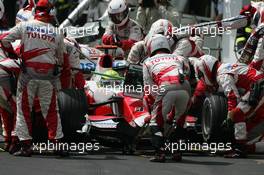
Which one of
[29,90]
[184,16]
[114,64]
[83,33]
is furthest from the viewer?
[184,16]

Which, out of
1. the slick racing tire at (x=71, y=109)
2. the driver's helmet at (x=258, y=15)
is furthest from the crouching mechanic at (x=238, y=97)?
the slick racing tire at (x=71, y=109)

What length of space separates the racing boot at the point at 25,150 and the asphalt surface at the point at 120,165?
100 millimetres

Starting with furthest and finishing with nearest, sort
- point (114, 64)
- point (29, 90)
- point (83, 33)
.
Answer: point (83, 33) < point (114, 64) < point (29, 90)

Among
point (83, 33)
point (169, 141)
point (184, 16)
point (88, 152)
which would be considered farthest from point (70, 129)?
point (184, 16)

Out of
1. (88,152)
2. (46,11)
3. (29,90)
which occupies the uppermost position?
(46,11)

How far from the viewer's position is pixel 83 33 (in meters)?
21.2

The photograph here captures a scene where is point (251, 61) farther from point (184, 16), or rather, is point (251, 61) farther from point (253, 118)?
point (184, 16)

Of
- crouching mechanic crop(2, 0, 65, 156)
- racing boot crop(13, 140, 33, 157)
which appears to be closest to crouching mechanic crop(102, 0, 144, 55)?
crouching mechanic crop(2, 0, 65, 156)

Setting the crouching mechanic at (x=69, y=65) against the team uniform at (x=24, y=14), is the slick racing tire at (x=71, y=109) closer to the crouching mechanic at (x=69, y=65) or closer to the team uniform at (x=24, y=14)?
the crouching mechanic at (x=69, y=65)

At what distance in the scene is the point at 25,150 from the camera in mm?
14414

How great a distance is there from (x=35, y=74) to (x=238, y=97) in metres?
2.95

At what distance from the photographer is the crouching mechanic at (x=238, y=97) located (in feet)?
49.3

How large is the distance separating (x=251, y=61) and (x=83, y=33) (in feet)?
21.5

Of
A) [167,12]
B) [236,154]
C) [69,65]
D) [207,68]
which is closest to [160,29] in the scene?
[207,68]
